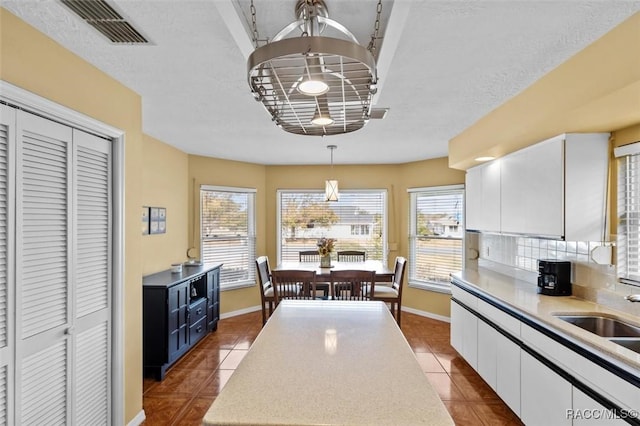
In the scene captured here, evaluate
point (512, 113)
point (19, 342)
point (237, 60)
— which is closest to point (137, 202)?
point (19, 342)

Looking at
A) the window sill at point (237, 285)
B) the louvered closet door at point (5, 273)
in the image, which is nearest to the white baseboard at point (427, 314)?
the window sill at point (237, 285)

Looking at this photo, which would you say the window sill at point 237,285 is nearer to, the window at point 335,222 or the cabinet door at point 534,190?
the window at point 335,222

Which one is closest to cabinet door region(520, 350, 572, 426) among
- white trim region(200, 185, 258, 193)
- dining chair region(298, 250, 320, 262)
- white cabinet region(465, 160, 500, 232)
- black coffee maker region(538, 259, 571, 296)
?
black coffee maker region(538, 259, 571, 296)

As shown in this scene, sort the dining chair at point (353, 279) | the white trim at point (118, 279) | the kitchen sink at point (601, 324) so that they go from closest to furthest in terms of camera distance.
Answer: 1. the kitchen sink at point (601, 324)
2. the white trim at point (118, 279)
3. the dining chair at point (353, 279)

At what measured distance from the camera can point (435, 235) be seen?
17.9ft

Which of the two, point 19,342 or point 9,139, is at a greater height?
point 9,139

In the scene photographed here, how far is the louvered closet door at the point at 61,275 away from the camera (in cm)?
174

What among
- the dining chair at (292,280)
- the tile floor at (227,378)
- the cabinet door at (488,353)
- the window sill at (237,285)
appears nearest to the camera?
the tile floor at (227,378)

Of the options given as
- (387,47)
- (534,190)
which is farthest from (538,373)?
(387,47)

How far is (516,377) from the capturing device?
8.38 feet

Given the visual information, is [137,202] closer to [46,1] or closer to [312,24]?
[46,1]

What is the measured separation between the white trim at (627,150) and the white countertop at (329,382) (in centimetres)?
197

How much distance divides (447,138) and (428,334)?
2543 mm

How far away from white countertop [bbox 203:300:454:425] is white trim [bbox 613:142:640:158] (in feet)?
6.47
